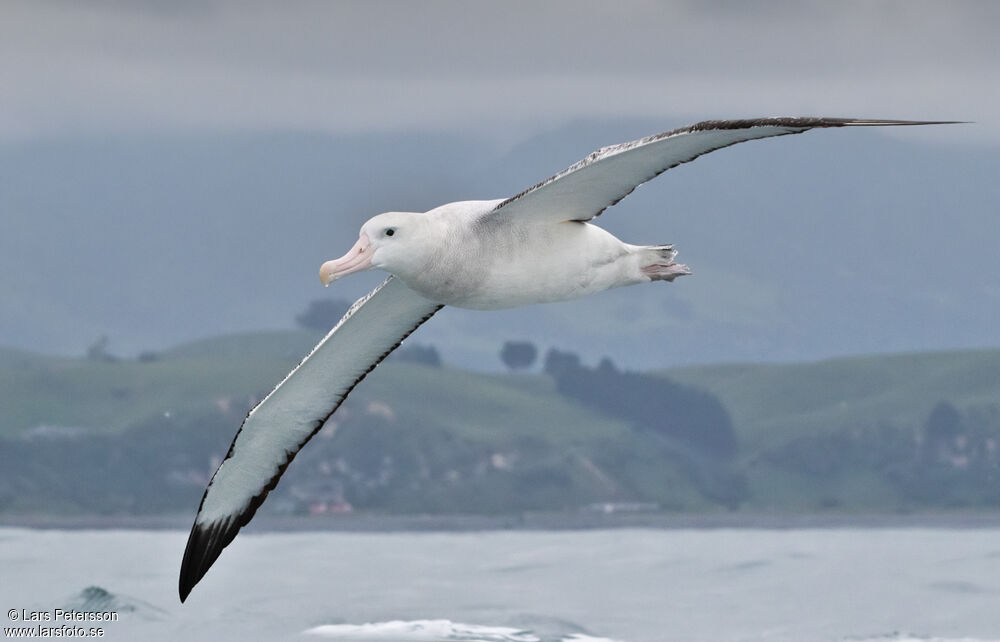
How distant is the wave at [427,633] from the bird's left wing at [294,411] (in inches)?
545

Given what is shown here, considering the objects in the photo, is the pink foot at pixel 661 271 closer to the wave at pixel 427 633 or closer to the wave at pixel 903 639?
the wave at pixel 427 633

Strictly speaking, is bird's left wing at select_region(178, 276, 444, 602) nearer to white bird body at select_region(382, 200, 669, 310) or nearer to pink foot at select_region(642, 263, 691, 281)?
white bird body at select_region(382, 200, 669, 310)

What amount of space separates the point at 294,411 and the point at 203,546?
166 centimetres

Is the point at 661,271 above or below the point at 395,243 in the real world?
below

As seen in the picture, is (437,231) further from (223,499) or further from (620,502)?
(620,502)

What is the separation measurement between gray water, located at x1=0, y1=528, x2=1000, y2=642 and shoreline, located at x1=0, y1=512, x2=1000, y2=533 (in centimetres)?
1307

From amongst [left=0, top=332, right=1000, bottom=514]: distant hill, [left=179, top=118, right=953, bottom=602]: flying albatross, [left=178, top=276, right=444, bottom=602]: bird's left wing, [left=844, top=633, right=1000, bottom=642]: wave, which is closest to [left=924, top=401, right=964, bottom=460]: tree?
[left=0, top=332, right=1000, bottom=514]: distant hill

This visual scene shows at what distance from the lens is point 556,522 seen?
2468 inches

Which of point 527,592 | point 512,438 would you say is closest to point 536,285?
point 527,592

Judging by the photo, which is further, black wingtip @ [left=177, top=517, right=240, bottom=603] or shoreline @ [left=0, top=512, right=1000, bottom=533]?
shoreline @ [left=0, top=512, right=1000, bottom=533]

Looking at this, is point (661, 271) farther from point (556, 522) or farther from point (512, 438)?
point (512, 438)

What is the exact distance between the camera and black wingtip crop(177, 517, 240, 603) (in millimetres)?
15773

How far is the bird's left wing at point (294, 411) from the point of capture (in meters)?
14.8

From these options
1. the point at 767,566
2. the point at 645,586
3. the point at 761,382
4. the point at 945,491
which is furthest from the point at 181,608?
the point at 761,382
